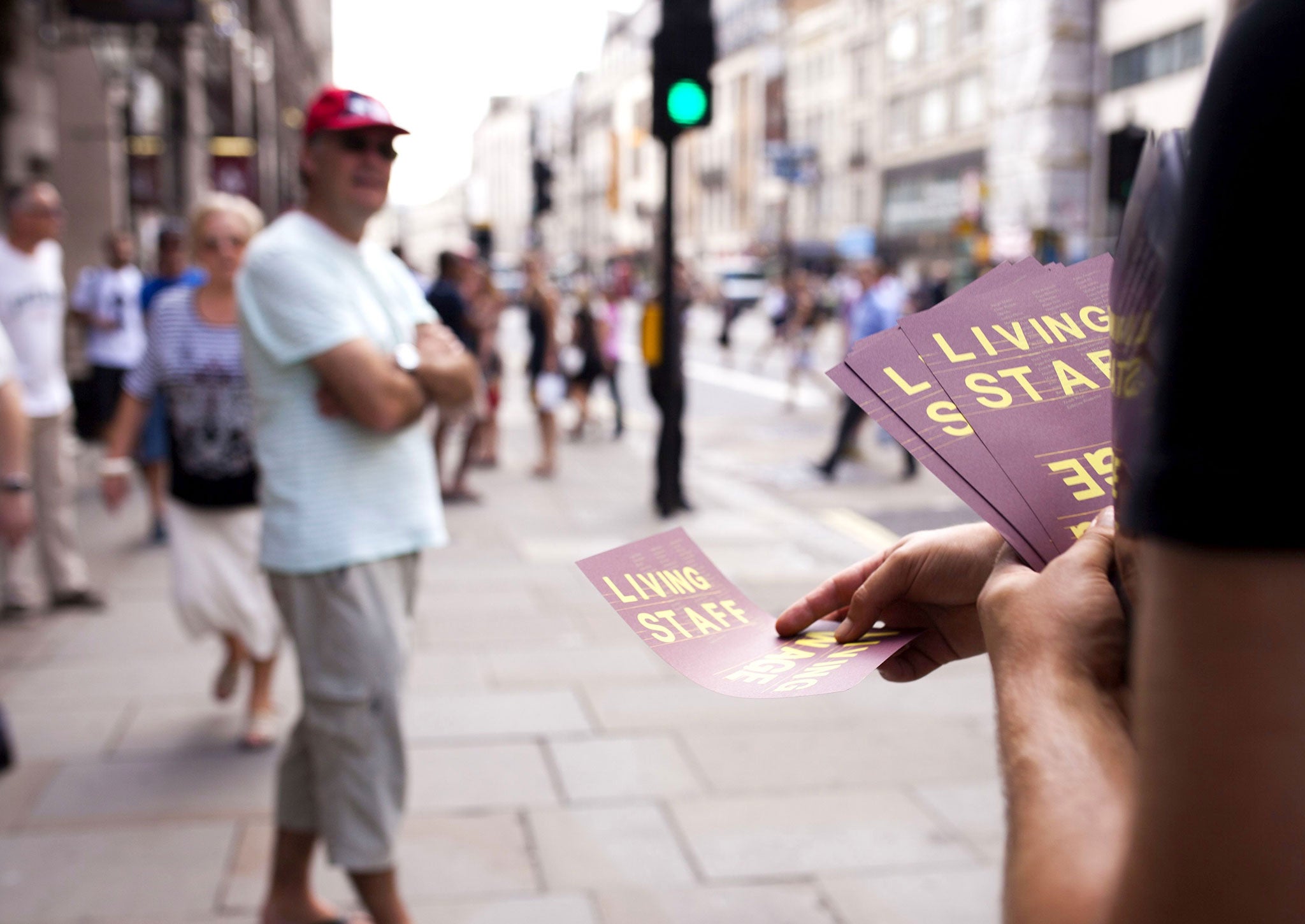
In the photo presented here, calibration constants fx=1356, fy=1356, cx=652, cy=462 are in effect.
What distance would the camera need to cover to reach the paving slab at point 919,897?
10.9 feet

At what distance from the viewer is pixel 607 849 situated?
147 inches

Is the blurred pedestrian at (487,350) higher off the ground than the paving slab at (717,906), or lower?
higher

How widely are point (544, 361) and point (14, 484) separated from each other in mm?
8701

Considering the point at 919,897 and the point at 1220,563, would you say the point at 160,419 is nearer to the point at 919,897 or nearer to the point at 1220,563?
the point at 919,897

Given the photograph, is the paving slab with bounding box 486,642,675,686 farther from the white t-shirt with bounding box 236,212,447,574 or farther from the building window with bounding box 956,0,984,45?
the building window with bounding box 956,0,984,45

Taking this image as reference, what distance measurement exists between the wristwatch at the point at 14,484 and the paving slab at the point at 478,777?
4.64 ft

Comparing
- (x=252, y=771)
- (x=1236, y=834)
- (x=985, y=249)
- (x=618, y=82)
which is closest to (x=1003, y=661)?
(x=1236, y=834)

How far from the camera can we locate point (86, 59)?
13.8m

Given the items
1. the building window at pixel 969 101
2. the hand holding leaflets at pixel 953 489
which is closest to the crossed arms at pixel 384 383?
the hand holding leaflets at pixel 953 489

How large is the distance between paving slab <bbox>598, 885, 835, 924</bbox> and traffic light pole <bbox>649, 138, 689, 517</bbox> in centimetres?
596

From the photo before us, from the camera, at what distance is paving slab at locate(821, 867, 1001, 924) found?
333 cm

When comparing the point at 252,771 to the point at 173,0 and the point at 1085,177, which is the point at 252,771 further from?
the point at 1085,177

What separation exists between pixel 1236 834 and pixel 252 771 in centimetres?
413

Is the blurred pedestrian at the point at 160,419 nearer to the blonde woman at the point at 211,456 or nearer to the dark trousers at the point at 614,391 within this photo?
the blonde woman at the point at 211,456
